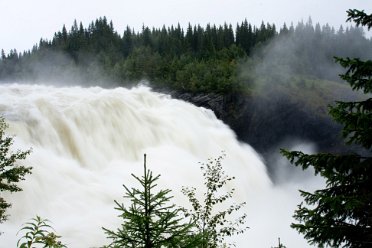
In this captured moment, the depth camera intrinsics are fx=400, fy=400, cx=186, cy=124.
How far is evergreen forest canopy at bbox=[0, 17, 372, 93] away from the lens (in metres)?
63.5

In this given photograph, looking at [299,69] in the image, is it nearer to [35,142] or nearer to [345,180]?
[35,142]

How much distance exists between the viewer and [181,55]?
8519cm

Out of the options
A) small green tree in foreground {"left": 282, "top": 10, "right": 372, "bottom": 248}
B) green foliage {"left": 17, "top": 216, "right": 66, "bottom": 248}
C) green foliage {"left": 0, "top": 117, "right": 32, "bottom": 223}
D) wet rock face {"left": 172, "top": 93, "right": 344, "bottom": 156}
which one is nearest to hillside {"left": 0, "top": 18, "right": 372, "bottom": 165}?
wet rock face {"left": 172, "top": 93, "right": 344, "bottom": 156}

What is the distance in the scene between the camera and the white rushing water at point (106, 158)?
20.8 meters

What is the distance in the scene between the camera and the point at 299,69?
7912 centimetres

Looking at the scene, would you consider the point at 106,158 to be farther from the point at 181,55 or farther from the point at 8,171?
the point at 181,55

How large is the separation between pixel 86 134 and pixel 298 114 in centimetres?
3275

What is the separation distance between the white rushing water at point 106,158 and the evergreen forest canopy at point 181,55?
15379 mm

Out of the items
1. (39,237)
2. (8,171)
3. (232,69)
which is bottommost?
(39,237)

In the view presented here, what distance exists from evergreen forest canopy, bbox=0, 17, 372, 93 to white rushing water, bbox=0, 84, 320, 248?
15.4 metres

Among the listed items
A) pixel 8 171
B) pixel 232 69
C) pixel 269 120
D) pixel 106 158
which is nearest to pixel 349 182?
pixel 8 171

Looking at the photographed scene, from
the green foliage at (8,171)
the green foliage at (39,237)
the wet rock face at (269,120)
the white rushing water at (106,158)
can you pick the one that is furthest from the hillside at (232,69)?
the green foliage at (39,237)

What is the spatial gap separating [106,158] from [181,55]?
Result: 57615 mm

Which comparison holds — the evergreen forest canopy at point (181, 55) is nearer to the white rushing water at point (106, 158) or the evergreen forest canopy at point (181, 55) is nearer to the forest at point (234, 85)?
the forest at point (234, 85)
